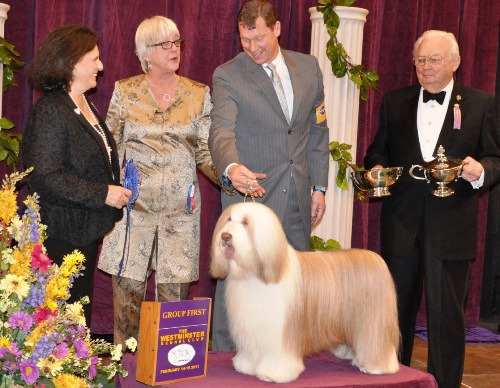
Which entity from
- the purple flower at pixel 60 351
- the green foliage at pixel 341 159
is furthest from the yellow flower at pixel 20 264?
the green foliage at pixel 341 159

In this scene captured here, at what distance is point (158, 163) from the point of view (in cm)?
376

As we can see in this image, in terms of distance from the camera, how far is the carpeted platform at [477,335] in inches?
222

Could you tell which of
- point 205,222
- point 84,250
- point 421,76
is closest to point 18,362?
point 84,250

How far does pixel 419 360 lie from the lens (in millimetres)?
5070

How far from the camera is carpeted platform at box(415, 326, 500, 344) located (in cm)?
564

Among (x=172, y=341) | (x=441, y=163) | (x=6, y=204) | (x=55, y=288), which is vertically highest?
(x=441, y=163)

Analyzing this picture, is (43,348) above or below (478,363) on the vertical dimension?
above

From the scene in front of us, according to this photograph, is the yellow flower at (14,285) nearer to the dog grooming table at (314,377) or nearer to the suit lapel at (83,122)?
the dog grooming table at (314,377)

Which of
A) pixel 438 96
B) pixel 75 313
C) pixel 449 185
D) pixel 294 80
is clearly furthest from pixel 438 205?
pixel 75 313

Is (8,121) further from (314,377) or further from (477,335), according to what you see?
(477,335)

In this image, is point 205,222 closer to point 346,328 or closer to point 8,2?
point 8,2

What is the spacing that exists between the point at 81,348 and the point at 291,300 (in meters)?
0.80

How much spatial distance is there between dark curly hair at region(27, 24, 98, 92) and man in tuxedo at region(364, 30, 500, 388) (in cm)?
163

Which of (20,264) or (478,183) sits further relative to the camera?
(478,183)
